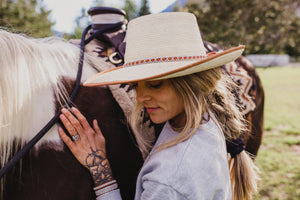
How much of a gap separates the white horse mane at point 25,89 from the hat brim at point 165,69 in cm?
24

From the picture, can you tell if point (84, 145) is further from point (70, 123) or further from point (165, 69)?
point (165, 69)

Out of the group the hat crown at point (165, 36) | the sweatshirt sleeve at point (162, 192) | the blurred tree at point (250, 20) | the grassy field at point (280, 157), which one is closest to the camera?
the sweatshirt sleeve at point (162, 192)

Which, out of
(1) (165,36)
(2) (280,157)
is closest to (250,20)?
(1) (165,36)

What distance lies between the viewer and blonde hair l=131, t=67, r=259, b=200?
89 centimetres

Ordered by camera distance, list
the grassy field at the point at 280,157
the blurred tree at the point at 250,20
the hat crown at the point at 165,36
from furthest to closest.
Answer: the grassy field at the point at 280,157, the blurred tree at the point at 250,20, the hat crown at the point at 165,36

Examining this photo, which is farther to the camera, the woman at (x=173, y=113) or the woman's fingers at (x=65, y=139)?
the woman's fingers at (x=65, y=139)

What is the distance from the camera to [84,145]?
995 mm

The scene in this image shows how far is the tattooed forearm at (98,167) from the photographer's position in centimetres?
98

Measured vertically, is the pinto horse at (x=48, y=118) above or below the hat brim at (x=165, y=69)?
below

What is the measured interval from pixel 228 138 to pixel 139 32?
2.23 ft

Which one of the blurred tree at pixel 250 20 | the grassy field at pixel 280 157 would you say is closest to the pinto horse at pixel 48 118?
the grassy field at pixel 280 157

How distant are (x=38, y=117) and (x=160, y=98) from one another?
531 millimetres

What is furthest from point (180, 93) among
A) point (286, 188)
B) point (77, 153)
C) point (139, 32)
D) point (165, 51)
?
point (286, 188)

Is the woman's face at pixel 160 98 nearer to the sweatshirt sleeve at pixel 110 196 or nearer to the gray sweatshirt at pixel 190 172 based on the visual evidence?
the gray sweatshirt at pixel 190 172
